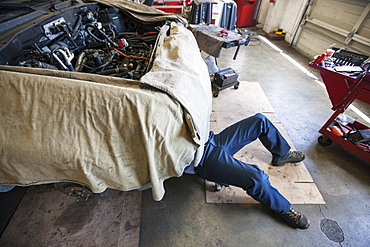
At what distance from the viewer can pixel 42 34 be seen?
42.6 inches

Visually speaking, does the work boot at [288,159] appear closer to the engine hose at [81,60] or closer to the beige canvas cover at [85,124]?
the beige canvas cover at [85,124]

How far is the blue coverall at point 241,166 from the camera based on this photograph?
1004mm

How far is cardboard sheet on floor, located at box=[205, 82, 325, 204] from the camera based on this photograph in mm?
1373

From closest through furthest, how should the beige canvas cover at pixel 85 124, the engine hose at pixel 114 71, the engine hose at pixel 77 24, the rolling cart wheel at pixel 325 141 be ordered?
the beige canvas cover at pixel 85 124, the engine hose at pixel 114 71, the engine hose at pixel 77 24, the rolling cart wheel at pixel 325 141

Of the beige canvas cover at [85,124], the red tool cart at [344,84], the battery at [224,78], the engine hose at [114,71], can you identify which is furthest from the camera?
the battery at [224,78]

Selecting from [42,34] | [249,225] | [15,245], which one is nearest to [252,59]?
[249,225]

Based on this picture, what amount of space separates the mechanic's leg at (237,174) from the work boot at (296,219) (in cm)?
15

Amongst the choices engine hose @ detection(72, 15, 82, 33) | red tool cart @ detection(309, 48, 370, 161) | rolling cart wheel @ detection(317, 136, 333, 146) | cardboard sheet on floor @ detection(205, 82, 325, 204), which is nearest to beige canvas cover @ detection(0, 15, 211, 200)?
engine hose @ detection(72, 15, 82, 33)

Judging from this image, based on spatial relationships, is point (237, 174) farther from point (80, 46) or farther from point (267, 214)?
point (80, 46)

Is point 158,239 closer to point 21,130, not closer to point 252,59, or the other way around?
point 21,130

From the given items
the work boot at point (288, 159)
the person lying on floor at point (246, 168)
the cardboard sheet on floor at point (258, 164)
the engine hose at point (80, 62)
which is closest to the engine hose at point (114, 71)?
the engine hose at point (80, 62)

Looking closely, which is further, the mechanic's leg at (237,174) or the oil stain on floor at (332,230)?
the oil stain on floor at (332,230)

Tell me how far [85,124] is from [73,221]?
99cm

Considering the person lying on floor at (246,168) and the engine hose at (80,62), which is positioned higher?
the engine hose at (80,62)
